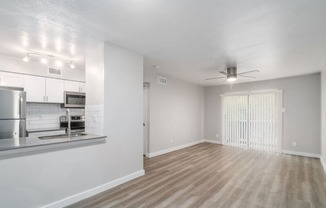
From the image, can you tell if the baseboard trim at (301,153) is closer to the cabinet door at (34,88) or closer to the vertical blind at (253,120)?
the vertical blind at (253,120)

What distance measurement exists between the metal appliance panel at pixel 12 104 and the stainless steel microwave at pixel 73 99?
90 cm

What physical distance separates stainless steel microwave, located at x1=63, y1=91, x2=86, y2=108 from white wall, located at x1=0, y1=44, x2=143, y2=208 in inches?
64.0

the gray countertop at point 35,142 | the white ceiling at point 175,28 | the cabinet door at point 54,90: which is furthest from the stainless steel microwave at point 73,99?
the gray countertop at point 35,142

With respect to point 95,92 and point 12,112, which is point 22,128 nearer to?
point 12,112

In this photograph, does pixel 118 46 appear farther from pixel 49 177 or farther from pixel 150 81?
pixel 49 177

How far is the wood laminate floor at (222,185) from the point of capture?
98.9 inches

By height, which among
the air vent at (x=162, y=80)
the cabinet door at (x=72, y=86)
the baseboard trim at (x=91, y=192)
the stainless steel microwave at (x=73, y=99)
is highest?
the air vent at (x=162, y=80)

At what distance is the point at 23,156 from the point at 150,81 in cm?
350

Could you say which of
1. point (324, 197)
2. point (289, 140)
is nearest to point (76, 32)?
point (324, 197)

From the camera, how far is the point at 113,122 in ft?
9.83

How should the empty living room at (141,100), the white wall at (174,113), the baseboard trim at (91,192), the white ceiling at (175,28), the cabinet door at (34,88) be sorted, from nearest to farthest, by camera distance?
the white ceiling at (175,28)
the empty living room at (141,100)
the baseboard trim at (91,192)
the cabinet door at (34,88)
the white wall at (174,113)

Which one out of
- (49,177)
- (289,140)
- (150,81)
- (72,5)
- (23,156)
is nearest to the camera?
(72,5)

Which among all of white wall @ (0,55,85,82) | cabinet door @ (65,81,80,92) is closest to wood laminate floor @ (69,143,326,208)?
cabinet door @ (65,81,80,92)

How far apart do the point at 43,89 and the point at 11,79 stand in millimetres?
617
